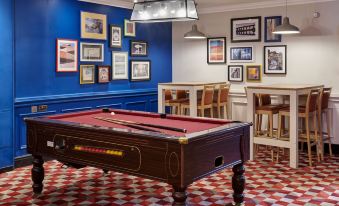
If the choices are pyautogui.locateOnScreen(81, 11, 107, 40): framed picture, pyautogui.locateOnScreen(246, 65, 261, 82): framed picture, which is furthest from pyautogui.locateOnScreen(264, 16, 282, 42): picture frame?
pyautogui.locateOnScreen(81, 11, 107, 40): framed picture

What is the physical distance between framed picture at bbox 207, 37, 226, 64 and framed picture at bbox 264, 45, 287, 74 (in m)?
0.90

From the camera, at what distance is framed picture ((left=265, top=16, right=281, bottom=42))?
24.3ft

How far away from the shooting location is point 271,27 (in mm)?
7477

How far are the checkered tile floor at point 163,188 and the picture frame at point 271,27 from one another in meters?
2.58

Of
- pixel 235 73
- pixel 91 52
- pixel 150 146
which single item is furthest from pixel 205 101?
pixel 150 146

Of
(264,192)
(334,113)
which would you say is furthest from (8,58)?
(334,113)

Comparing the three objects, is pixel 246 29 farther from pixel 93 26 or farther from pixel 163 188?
pixel 163 188

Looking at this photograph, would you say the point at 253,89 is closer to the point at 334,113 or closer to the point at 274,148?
the point at 274,148

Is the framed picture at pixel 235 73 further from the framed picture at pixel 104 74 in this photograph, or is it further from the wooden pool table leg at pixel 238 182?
the wooden pool table leg at pixel 238 182

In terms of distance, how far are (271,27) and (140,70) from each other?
2.64m

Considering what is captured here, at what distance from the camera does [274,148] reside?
6.63m

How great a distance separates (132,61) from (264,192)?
4.11 m

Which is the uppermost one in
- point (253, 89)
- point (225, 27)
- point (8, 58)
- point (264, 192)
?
point (225, 27)

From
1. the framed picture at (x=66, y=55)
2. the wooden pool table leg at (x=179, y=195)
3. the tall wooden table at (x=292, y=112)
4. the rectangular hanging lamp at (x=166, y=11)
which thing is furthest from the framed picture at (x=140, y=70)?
the wooden pool table leg at (x=179, y=195)
